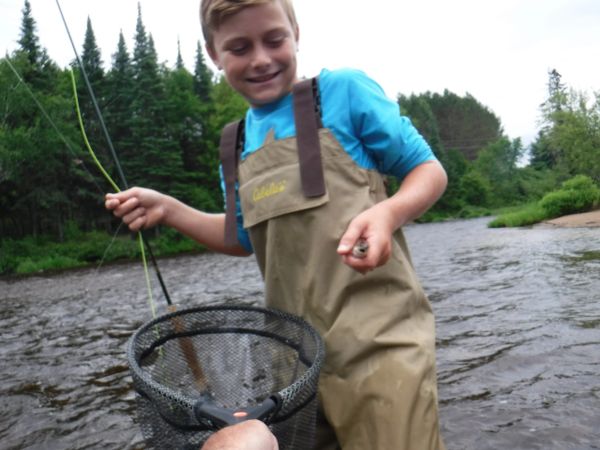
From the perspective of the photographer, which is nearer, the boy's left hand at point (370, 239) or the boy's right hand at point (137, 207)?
the boy's left hand at point (370, 239)

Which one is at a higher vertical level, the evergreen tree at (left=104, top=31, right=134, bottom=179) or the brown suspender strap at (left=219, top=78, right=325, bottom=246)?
the evergreen tree at (left=104, top=31, right=134, bottom=179)

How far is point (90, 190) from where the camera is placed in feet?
124

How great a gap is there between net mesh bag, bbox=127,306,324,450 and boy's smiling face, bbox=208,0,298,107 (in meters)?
0.75

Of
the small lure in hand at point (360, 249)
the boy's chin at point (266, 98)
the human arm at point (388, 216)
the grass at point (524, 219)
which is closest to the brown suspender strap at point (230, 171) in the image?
the boy's chin at point (266, 98)

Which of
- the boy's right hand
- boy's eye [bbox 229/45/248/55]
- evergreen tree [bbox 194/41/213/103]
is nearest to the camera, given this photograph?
boy's eye [bbox 229/45/248/55]

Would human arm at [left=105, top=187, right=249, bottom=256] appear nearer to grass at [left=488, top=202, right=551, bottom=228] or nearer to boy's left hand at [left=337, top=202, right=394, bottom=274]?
boy's left hand at [left=337, top=202, right=394, bottom=274]

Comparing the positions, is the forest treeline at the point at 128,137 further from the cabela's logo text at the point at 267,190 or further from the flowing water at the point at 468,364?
the cabela's logo text at the point at 267,190

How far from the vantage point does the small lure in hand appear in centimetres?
137

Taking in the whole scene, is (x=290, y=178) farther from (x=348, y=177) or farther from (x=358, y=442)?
(x=358, y=442)

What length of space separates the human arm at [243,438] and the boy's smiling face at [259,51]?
1152mm

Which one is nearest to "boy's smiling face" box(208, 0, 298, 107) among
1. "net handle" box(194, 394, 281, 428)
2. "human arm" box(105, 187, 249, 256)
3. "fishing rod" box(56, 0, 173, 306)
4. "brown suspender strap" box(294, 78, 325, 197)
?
"brown suspender strap" box(294, 78, 325, 197)

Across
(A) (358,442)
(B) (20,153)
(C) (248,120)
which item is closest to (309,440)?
(A) (358,442)

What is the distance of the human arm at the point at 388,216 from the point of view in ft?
4.46

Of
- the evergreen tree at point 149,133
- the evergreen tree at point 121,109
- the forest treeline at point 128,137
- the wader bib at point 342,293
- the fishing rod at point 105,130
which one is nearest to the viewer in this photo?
the wader bib at point 342,293
